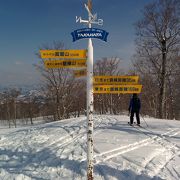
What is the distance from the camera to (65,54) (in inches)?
213

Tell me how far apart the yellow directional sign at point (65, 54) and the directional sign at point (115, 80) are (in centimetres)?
62

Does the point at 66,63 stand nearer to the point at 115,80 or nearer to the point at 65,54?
the point at 65,54

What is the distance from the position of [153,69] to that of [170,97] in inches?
454

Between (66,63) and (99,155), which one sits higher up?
(66,63)

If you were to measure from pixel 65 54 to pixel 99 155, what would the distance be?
389cm

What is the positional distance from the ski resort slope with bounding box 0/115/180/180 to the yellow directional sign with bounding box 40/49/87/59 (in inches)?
123

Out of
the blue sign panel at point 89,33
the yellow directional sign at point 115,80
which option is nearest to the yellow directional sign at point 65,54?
the blue sign panel at point 89,33

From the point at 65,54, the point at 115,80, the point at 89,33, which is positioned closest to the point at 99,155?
the point at 115,80

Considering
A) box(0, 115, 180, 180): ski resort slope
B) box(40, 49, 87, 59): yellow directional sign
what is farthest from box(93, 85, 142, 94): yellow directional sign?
box(0, 115, 180, 180): ski resort slope

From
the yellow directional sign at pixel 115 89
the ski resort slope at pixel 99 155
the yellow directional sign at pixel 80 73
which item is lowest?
the ski resort slope at pixel 99 155

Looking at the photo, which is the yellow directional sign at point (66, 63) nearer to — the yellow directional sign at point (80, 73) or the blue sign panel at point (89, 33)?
the yellow directional sign at point (80, 73)

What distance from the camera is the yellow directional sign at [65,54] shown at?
17.7ft

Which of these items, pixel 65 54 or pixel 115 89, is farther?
pixel 115 89

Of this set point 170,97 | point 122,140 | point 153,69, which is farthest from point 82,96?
point 122,140
